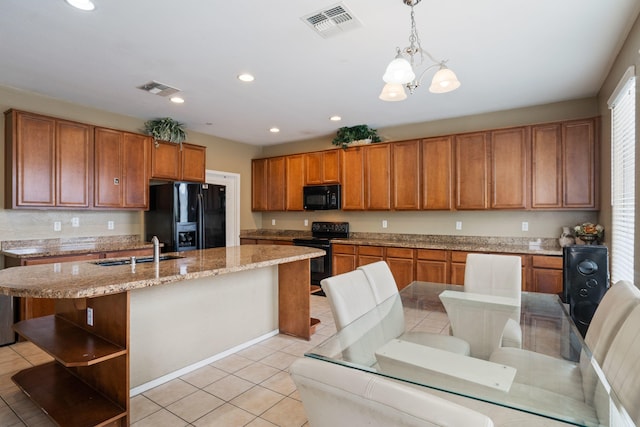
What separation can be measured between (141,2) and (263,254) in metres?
2.03

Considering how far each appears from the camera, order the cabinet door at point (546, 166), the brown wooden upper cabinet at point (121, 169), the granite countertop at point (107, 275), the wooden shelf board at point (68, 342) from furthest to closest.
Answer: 1. the brown wooden upper cabinet at point (121, 169)
2. the cabinet door at point (546, 166)
3. the wooden shelf board at point (68, 342)
4. the granite countertop at point (107, 275)

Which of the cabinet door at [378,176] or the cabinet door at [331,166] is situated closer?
the cabinet door at [378,176]

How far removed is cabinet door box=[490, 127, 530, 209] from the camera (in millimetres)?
4004

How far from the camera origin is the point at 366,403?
0.69m

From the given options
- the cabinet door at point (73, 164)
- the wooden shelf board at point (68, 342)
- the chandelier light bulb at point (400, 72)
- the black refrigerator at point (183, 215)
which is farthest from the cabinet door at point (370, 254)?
the cabinet door at point (73, 164)

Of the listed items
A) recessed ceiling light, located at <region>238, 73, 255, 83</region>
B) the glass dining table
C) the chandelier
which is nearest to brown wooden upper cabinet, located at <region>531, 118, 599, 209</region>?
the glass dining table

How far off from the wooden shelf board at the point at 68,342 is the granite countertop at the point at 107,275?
1.27ft

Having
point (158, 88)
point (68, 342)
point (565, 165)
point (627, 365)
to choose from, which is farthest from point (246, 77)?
point (565, 165)

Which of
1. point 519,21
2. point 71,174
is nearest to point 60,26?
point 71,174

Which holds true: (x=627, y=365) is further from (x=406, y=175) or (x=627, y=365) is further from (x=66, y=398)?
(x=406, y=175)

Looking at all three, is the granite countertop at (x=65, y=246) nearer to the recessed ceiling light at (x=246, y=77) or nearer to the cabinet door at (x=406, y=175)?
the recessed ceiling light at (x=246, y=77)

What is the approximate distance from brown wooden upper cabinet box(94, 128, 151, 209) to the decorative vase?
5248 mm

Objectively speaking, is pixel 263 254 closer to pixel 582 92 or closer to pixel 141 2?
pixel 141 2

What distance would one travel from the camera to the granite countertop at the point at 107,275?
166 cm
